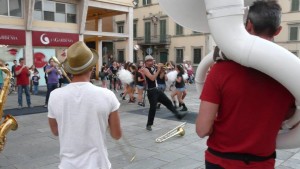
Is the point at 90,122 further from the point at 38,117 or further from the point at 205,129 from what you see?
the point at 38,117

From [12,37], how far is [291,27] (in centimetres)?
2630

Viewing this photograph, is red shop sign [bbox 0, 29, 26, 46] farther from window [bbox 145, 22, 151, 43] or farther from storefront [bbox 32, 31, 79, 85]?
window [bbox 145, 22, 151, 43]

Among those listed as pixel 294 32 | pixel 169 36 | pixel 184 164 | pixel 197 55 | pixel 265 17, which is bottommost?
pixel 184 164

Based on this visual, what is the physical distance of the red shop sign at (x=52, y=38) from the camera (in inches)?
765

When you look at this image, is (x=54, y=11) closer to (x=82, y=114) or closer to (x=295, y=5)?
(x=82, y=114)

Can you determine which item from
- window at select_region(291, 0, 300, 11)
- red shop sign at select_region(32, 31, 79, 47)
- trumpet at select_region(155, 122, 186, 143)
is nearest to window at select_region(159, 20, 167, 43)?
window at select_region(291, 0, 300, 11)

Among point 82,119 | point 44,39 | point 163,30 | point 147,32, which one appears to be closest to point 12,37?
point 44,39

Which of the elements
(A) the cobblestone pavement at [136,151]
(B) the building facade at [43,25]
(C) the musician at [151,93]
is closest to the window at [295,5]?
(B) the building facade at [43,25]

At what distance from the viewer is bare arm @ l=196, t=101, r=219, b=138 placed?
168 centimetres

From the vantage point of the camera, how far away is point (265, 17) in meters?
1.59

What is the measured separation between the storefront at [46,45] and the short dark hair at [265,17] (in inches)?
757

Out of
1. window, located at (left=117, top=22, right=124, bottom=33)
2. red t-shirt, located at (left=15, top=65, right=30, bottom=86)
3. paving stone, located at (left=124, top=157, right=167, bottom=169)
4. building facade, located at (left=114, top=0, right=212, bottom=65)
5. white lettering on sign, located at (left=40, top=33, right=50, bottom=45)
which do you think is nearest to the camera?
paving stone, located at (left=124, top=157, right=167, bottom=169)

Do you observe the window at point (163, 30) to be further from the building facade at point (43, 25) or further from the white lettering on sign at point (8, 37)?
the white lettering on sign at point (8, 37)

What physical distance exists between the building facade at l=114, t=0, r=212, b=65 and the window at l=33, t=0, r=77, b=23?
1364cm
